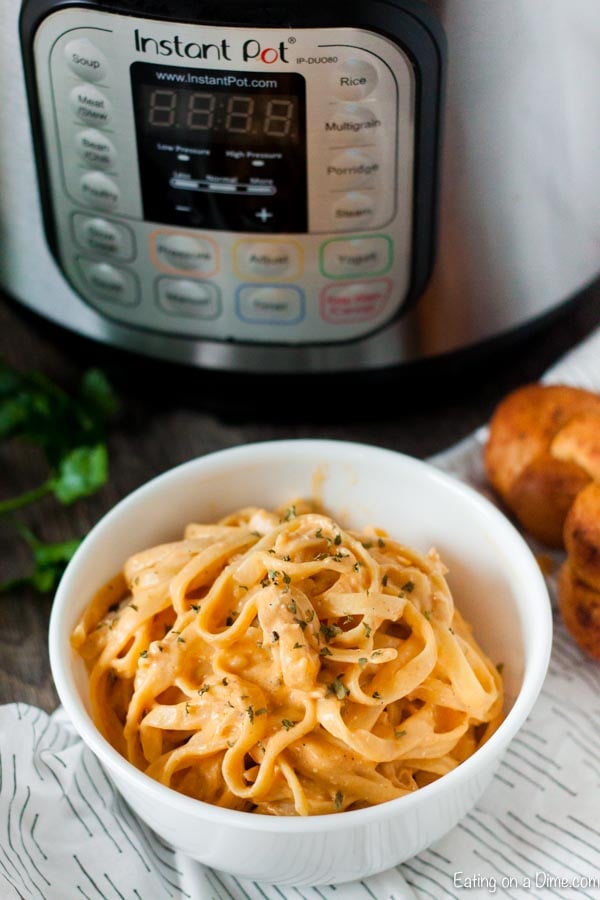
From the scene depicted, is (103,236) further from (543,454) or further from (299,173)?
(543,454)

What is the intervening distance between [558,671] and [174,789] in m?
0.39

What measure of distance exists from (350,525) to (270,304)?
23 centimetres

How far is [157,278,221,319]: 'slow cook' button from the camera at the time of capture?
1.11 meters

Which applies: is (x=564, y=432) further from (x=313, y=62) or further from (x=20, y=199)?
(x=20, y=199)

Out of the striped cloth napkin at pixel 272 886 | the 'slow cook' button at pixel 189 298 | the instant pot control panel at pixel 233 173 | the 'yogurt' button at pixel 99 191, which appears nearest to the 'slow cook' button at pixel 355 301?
the instant pot control panel at pixel 233 173

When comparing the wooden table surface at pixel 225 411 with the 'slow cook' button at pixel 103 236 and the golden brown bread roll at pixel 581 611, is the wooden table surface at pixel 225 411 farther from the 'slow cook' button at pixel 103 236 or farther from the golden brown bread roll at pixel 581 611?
the golden brown bread roll at pixel 581 611

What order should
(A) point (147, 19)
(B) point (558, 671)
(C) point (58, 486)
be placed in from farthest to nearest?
1. (C) point (58, 486)
2. (B) point (558, 671)
3. (A) point (147, 19)

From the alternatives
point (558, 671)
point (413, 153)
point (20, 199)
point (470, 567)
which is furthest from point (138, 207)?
point (558, 671)

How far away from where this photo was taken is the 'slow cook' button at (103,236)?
1.09m

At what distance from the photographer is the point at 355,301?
1.11 meters

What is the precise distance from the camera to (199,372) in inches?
47.0

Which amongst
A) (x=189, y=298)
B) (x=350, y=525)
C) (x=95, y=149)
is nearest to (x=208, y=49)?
(x=95, y=149)

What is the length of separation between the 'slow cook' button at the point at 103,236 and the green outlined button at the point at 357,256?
0.62ft

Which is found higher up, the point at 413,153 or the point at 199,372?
the point at 413,153
